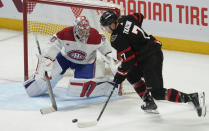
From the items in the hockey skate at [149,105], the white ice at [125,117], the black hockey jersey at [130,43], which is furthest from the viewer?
the hockey skate at [149,105]

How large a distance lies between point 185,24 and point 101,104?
6.23 feet

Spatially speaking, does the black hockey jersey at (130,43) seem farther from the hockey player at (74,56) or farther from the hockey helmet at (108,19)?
the hockey player at (74,56)

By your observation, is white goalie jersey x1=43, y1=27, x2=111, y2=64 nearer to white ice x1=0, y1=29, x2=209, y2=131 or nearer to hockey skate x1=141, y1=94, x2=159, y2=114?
white ice x1=0, y1=29, x2=209, y2=131

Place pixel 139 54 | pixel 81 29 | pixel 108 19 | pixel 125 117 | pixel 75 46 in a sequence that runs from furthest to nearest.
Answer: pixel 75 46, pixel 81 29, pixel 125 117, pixel 139 54, pixel 108 19

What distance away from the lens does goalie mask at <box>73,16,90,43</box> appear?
16.5 feet

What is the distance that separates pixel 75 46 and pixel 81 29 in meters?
0.22

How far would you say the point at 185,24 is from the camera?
21.7 ft

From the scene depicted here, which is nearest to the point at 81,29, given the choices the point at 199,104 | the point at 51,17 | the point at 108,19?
the point at 108,19

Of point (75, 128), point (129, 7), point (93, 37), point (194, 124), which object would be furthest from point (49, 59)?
point (129, 7)

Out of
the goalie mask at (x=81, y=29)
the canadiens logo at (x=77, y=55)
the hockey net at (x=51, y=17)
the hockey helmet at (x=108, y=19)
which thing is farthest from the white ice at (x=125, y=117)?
the hockey helmet at (x=108, y=19)

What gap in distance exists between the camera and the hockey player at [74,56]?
511 cm

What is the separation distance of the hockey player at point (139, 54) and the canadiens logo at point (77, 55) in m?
0.64

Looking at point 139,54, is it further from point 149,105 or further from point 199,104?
point 199,104

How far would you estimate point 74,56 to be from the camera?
17.3 feet
